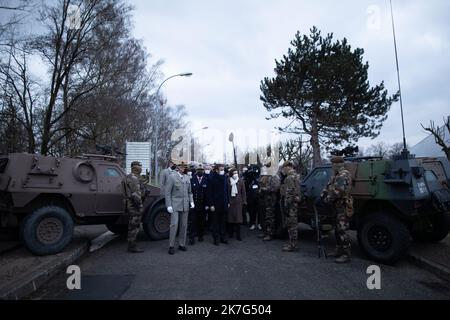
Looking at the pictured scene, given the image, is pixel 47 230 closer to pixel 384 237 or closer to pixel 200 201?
pixel 200 201

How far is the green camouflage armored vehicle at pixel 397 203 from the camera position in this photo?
6.04 m

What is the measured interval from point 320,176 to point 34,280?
19.5 ft

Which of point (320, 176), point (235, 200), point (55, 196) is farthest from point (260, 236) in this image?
point (55, 196)

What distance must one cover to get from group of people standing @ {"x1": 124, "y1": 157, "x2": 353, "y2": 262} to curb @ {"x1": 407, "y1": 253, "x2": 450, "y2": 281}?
119 cm

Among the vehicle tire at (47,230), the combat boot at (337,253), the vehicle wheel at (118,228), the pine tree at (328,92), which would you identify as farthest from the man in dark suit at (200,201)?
the pine tree at (328,92)

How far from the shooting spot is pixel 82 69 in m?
18.5

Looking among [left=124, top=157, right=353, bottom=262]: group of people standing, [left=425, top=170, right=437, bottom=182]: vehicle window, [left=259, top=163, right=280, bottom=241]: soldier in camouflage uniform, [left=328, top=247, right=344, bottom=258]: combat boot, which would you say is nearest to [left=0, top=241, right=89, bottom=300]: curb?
[left=124, top=157, right=353, bottom=262]: group of people standing

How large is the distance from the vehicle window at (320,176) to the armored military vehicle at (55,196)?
12.7 feet

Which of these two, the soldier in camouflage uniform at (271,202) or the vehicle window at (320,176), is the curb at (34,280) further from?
the vehicle window at (320,176)

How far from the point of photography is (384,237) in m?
6.15

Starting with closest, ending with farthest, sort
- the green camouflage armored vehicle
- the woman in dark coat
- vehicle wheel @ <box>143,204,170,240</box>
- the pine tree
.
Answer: the green camouflage armored vehicle, vehicle wheel @ <box>143,204,170,240</box>, the woman in dark coat, the pine tree

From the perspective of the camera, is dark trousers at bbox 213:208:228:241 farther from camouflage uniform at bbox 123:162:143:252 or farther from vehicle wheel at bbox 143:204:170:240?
camouflage uniform at bbox 123:162:143:252

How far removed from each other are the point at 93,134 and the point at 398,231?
15.7 metres

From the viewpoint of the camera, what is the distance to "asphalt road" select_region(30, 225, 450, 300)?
4.57m
